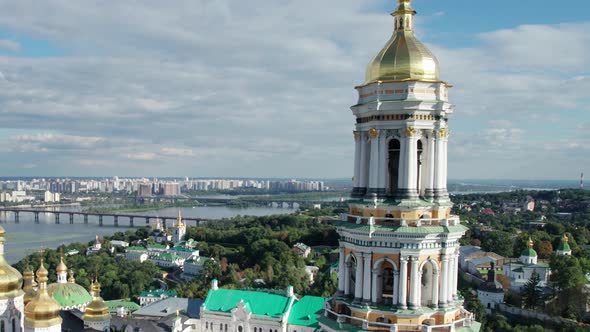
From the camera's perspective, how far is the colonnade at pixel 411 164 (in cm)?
A: 1055

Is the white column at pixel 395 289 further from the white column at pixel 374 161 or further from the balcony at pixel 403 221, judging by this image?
the white column at pixel 374 161

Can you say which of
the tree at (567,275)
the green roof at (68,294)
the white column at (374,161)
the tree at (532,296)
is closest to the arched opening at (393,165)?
the white column at (374,161)

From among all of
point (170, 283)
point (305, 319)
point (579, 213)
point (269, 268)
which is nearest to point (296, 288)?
point (269, 268)

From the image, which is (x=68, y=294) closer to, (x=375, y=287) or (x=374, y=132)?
(x=375, y=287)

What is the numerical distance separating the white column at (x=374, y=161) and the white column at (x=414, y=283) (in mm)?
1671

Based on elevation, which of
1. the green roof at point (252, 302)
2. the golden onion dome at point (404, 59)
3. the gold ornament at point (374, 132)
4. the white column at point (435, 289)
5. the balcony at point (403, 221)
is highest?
the golden onion dome at point (404, 59)

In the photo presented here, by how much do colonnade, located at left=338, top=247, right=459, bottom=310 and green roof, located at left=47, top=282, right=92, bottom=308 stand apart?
71.2 ft

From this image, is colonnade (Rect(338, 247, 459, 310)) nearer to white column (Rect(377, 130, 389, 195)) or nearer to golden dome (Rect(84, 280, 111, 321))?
white column (Rect(377, 130, 389, 195))

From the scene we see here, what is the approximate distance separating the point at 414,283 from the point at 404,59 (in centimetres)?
455

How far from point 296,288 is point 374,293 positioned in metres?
28.9

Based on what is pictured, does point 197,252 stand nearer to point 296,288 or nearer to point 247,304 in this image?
point 296,288

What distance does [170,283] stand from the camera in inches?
2143

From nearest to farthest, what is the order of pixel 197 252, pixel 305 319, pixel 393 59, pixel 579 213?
pixel 393 59
pixel 305 319
pixel 197 252
pixel 579 213

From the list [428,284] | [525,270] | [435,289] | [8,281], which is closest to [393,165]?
[428,284]
